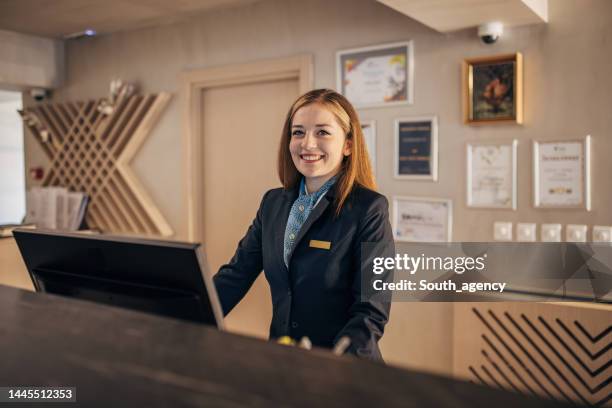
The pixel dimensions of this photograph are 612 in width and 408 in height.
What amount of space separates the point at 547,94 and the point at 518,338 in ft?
3.58

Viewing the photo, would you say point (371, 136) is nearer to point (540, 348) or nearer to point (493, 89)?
point (493, 89)

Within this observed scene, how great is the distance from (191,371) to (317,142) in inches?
42.3

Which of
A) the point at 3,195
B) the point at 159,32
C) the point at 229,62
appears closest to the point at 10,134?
the point at 3,195

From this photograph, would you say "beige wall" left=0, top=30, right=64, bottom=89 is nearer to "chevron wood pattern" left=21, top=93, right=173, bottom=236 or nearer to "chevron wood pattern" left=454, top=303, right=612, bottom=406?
"chevron wood pattern" left=21, top=93, right=173, bottom=236

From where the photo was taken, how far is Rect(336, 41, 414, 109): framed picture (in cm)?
295

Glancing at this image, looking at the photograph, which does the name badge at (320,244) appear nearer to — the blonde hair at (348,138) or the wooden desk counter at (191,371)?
the blonde hair at (348,138)

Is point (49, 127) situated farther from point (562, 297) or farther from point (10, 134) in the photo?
point (562, 297)

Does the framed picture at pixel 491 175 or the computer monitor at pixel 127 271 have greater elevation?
the framed picture at pixel 491 175

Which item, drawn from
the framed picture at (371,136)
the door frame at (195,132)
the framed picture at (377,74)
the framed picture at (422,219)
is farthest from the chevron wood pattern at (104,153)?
the framed picture at (422,219)

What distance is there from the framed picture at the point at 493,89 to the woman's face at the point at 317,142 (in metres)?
1.32

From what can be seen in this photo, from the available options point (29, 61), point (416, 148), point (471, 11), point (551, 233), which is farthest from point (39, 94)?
point (551, 233)

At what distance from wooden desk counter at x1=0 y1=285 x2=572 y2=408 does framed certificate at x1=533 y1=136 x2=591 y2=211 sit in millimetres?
2219

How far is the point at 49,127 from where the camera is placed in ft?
15.1

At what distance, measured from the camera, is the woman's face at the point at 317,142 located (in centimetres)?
159
